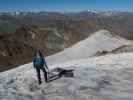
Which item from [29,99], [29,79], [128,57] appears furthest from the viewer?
[128,57]

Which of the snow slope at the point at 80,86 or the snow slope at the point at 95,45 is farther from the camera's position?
the snow slope at the point at 95,45

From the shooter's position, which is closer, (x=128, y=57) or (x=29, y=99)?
(x=29, y=99)

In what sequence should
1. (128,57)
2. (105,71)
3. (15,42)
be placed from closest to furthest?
(105,71) < (128,57) < (15,42)

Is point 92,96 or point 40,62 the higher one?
point 40,62

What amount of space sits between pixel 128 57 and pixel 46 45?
142ft

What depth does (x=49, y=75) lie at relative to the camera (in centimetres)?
1457

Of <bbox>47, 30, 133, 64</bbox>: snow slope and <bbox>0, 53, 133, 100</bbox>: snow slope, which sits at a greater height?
<bbox>0, 53, 133, 100</bbox>: snow slope

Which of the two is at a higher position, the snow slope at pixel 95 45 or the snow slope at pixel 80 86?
the snow slope at pixel 80 86

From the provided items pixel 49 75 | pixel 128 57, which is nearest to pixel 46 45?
pixel 128 57

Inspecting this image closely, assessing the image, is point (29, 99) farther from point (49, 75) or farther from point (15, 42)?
point (15, 42)

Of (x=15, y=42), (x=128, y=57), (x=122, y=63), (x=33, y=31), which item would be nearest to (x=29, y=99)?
(x=122, y=63)

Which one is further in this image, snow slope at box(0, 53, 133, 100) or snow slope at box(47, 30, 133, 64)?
snow slope at box(47, 30, 133, 64)

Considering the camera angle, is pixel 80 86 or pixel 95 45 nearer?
pixel 80 86

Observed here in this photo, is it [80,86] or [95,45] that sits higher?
[80,86]
